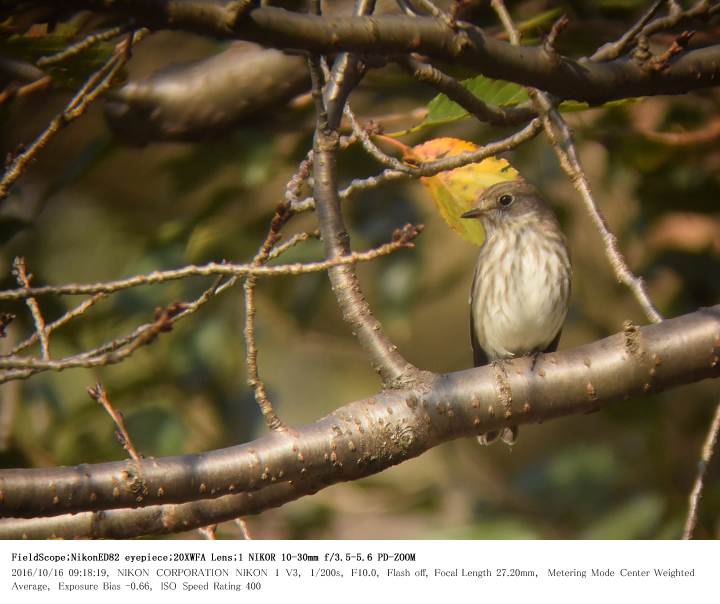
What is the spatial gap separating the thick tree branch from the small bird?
3.77ft

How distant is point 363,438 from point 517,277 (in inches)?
57.3

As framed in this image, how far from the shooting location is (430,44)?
1.46 metres

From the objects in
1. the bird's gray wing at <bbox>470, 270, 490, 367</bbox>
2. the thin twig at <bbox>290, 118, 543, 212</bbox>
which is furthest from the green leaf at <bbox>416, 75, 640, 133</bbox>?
the bird's gray wing at <bbox>470, 270, 490, 367</bbox>

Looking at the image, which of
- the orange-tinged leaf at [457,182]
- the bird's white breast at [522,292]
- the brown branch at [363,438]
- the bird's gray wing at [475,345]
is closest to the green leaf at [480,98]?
the orange-tinged leaf at [457,182]

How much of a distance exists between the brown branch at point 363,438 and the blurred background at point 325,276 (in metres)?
0.78

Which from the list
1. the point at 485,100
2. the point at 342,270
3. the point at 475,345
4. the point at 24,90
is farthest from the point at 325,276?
the point at 342,270

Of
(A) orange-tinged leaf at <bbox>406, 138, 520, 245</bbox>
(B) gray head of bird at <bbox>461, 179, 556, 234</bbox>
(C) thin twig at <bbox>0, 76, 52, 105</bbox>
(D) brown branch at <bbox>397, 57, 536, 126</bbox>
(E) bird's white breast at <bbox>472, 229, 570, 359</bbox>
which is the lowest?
(D) brown branch at <bbox>397, 57, 536, 126</bbox>

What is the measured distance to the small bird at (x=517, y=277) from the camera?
3.03 metres

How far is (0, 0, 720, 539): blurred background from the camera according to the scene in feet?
9.97

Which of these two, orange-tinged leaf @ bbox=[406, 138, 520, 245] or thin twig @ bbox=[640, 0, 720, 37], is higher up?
orange-tinged leaf @ bbox=[406, 138, 520, 245]

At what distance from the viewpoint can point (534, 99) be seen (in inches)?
72.9

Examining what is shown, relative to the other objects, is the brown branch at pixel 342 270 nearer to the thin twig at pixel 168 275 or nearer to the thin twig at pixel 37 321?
the thin twig at pixel 168 275

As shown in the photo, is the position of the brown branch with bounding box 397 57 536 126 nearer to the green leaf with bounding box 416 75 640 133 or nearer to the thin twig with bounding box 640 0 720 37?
the green leaf with bounding box 416 75 640 133
